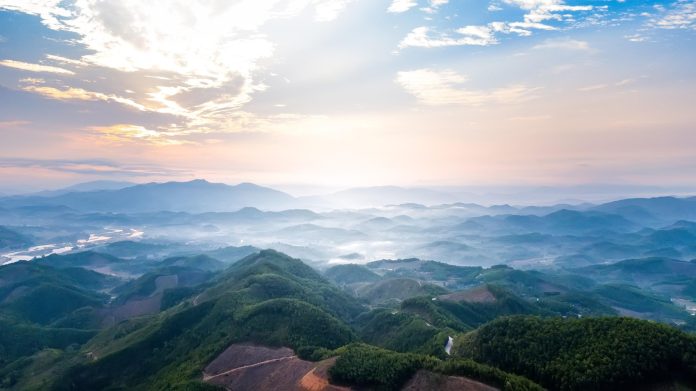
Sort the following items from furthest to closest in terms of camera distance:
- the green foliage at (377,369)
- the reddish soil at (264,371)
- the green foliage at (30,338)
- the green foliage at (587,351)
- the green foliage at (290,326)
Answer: the green foliage at (30,338)
the green foliage at (290,326)
the reddish soil at (264,371)
the green foliage at (377,369)
the green foliage at (587,351)

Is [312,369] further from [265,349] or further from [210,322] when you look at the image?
[210,322]

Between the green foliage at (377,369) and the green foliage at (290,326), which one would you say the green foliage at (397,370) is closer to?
the green foliage at (377,369)

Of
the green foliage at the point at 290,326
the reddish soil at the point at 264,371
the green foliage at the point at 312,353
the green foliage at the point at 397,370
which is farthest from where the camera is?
the green foliage at the point at 290,326

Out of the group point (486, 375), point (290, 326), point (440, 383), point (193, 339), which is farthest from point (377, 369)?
point (193, 339)

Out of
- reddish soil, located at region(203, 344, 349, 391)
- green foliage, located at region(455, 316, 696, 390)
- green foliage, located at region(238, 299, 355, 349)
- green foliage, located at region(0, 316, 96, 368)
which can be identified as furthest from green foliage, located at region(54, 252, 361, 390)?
green foliage, located at region(455, 316, 696, 390)

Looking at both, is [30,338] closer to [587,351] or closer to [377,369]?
[377,369]

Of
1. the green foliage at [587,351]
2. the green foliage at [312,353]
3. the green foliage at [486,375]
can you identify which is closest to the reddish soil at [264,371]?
the green foliage at [312,353]

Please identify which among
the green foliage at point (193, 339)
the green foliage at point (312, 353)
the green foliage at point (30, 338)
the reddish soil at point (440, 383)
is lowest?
the green foliage at point (30, 338)

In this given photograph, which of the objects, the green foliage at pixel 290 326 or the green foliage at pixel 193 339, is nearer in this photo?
the green foliage at pixel 290 326
